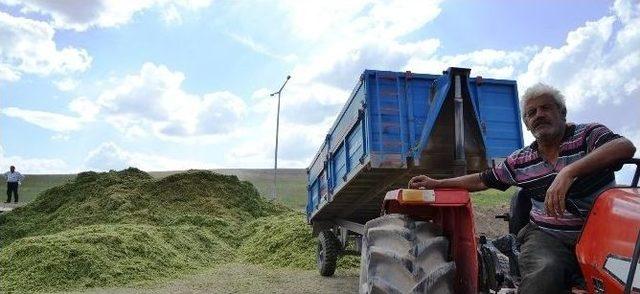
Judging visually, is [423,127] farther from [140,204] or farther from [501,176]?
[140,204]

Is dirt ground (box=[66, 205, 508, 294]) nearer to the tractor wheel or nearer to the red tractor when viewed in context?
the tractor wheel

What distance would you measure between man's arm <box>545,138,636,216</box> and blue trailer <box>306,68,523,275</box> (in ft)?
12.4

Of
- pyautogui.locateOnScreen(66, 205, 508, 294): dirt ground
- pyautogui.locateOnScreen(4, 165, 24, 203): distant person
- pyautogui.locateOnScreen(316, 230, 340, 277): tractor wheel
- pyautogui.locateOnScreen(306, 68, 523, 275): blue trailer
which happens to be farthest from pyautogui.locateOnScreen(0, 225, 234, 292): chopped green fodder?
pyautogui.locateOnScreen(4, 165, 24, 203): distant person

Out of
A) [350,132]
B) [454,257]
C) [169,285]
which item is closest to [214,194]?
[169,285]

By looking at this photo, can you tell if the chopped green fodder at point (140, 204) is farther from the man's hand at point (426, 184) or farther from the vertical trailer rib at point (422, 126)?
the man's hand at point (426, 184)

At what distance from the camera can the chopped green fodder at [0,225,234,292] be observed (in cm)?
995

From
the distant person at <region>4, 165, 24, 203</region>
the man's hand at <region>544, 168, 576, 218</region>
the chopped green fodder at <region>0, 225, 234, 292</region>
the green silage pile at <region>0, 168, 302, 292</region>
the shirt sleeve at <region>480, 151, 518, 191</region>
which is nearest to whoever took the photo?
the man's hand at <region>544, 168, 576, 218</region>

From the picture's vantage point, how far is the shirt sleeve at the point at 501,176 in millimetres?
3922

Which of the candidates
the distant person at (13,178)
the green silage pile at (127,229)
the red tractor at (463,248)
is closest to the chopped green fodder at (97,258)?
the green silage pile at (127,229)

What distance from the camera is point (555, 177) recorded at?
3264mm

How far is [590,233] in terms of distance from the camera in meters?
3.01

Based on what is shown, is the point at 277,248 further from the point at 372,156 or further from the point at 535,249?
the point at 535,249

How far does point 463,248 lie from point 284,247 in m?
8.66

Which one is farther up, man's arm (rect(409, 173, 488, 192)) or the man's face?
the man's face
